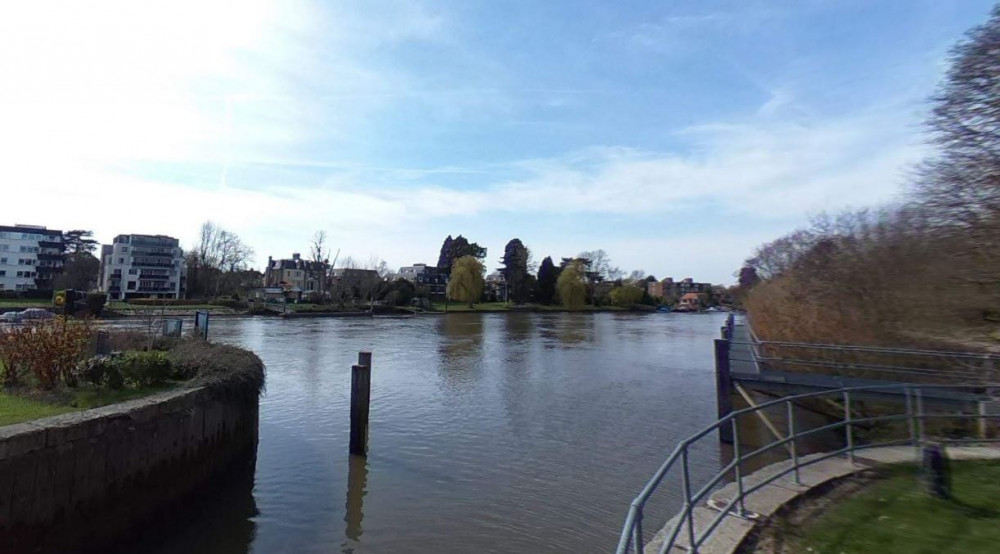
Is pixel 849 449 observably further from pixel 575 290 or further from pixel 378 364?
pixel 575 290

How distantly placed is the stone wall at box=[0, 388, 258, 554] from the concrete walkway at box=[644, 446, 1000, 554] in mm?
6461

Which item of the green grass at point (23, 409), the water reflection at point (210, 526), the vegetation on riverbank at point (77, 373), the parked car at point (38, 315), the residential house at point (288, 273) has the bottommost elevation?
the water reflection at point (210, 526)

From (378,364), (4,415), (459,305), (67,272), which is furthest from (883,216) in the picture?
(67,272)

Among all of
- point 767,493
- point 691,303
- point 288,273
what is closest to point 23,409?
point 767,493

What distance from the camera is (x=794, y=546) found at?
4801 mm

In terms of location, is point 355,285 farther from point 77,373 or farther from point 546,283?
point 77,373

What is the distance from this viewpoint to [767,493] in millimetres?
6168

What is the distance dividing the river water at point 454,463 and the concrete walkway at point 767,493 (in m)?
2.17

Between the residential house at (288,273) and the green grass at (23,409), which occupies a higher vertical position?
the residential house at (288,273)

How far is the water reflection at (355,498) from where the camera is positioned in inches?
306

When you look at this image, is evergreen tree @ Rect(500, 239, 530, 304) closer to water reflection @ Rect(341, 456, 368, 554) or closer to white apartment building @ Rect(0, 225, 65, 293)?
white apartment building @ Rect(0, 225, 65, 293)

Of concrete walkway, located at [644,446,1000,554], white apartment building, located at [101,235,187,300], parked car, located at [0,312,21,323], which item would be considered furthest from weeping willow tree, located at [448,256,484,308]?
concrete walkway, located at [644,446,1000,554]

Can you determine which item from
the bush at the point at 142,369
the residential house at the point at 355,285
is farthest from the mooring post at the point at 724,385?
the residential house at the point at 355,285

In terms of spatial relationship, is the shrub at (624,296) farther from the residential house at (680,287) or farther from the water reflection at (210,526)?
the water reflection at (210,526)
